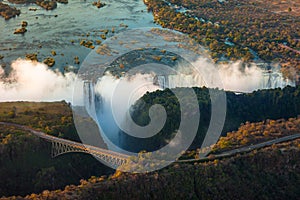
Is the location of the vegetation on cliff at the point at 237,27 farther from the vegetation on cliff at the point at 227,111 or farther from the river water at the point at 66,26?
the vegetation on cliff at the point at 227,111

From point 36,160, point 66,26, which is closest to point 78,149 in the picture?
point 36,160

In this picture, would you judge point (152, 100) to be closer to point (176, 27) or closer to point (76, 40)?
point (76, 40)

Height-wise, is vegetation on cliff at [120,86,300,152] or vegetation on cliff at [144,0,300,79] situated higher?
vegetation on cliff at [144,0,300,79]

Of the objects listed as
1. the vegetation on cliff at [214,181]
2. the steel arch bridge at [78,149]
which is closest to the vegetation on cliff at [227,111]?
the steel arch bridge at [78,149]

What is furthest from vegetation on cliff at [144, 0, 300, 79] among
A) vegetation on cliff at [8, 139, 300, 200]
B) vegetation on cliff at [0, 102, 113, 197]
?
vegetation on cliff at [0, 102, 113, 197]

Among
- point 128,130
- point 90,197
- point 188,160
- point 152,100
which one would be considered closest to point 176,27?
point 152,100

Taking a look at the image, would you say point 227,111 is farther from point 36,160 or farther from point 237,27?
point 237,27

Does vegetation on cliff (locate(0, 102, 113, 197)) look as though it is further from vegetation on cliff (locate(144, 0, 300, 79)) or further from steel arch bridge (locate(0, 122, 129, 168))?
vegetation on cliff (locate(144, 0, 300, 79))

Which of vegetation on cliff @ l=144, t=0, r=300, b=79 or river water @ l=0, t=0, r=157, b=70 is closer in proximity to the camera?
river water @ l=0, t=0, r=157, b=70
